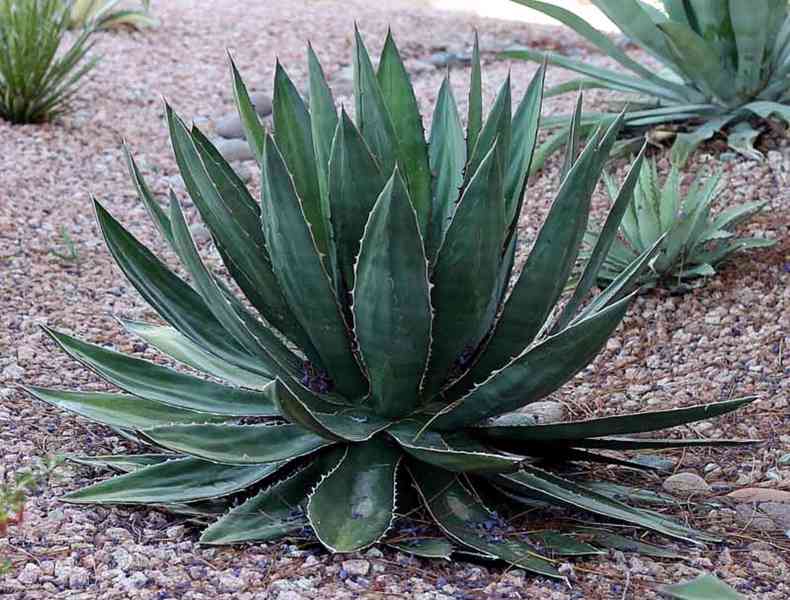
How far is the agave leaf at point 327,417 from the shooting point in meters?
2.09

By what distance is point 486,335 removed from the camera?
250cm

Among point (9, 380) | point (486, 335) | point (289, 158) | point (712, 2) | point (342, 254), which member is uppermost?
point (712, 2)

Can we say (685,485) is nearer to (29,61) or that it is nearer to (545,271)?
(545,271)

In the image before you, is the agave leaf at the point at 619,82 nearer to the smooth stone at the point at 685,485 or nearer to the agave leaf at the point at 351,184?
the smooth stone at the point at 685,485

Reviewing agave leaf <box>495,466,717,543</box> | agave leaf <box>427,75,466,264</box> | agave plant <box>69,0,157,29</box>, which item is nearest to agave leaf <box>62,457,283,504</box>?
agave leaf <box>495,466,717,543</box>

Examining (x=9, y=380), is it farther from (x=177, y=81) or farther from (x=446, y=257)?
(x=177, y=81)

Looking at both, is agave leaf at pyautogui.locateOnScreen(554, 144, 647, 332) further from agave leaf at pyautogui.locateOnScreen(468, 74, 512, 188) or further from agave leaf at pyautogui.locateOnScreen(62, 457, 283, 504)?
agave leaf at pyautogui.locateOnScreen(62, 457, 283, 504)

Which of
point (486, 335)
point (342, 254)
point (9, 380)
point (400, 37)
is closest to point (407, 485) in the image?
point (486, 335)

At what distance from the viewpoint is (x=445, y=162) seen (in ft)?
8.52

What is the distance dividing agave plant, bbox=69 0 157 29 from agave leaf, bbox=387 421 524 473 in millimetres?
4864

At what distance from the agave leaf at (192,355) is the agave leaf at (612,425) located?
545 mm

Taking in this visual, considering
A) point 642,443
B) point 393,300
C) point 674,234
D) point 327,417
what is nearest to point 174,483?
point 327,417

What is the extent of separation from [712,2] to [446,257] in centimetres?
270

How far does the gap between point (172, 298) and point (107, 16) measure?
4.50 m
